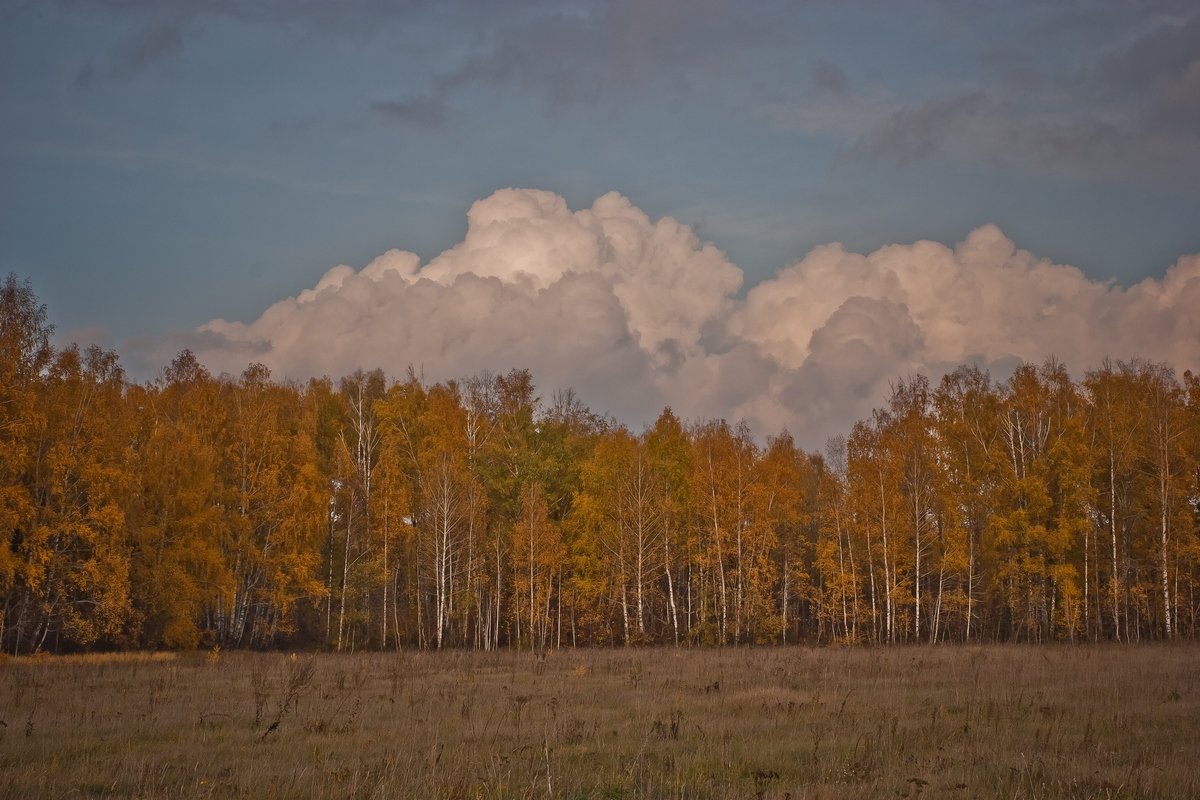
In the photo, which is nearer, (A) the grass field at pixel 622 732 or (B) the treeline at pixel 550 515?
(A) the grass field at pixel 622 732

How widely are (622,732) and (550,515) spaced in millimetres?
35113

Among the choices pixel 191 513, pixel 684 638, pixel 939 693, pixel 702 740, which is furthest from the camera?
pixel 684 638

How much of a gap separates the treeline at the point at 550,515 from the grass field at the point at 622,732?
1225 centimetres

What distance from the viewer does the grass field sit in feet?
32.1

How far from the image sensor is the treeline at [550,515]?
3431 centimetres

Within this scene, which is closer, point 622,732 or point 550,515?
point 622,732

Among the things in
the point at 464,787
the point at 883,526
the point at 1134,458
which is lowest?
the point at 464,787

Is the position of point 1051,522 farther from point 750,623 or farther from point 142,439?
point 142,439

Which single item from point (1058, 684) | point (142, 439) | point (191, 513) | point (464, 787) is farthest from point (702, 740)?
point (142, 439)

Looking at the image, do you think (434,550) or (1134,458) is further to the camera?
(434,550)

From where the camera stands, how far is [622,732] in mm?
14219

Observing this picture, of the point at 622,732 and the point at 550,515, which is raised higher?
the point at 550,515

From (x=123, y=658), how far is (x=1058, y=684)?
28531 millimetres

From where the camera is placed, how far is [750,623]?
144 ft
